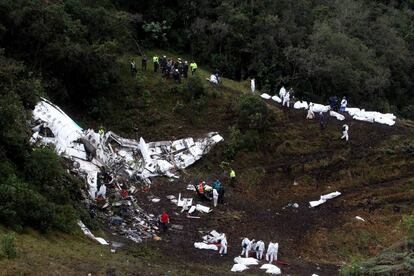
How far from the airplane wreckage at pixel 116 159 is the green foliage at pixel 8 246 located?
8459 millimetres

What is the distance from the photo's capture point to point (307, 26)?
2057 inches

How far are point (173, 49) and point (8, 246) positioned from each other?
34354 millimetres

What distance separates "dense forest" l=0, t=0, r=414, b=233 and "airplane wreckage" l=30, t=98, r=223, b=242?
5.81 feet

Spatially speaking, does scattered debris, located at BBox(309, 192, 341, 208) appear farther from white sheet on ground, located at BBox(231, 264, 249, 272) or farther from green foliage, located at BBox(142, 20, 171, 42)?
green foliage, located at BBox(142, 20, 171, 42)

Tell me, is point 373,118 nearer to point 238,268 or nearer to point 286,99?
point 286,99

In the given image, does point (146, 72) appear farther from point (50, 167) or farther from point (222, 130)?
point (50, 167)

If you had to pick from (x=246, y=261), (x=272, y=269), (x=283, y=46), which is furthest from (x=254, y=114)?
(x=272, y=269)

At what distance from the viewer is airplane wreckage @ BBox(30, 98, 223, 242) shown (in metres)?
28.0

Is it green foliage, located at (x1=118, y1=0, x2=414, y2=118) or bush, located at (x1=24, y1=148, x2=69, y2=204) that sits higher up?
green foliage, located at (x1=118, y1=0, x2=414, y2=118)

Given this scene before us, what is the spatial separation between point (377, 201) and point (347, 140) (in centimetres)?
501

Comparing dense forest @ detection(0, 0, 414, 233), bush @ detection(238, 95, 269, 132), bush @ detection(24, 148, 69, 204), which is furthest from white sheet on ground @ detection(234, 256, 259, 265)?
bush @ detection(238, 95, 269, 132)

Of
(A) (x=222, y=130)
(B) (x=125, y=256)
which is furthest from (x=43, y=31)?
(B) (x=125, y=256)

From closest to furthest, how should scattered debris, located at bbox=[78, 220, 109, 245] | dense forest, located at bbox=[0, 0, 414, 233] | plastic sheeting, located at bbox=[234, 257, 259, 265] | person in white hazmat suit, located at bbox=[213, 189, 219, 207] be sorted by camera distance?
scattered debris, located at bbox=[78, 220, 109, 245], dense forest, located at bbox=[0, 0, 414, 233], plastic sheeting, located at bbox=[234, 257, 259, 265], person in white hazmat suit, located at bbox=[213, 189, 219, 207]

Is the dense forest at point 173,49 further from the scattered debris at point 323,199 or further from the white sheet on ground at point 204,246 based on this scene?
the scattered debris at point 323,199
